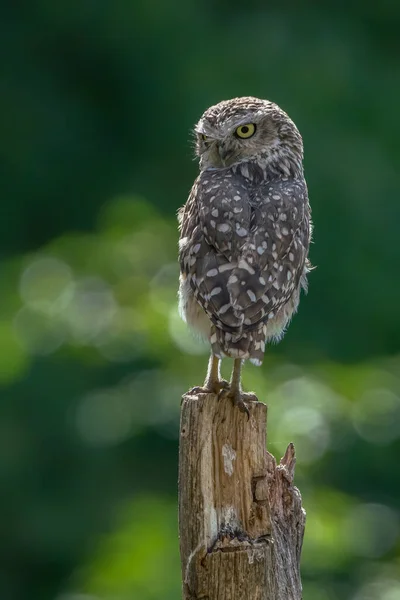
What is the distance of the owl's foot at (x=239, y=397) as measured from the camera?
16.9 feet

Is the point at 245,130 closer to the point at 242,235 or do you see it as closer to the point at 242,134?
the point at 242,134

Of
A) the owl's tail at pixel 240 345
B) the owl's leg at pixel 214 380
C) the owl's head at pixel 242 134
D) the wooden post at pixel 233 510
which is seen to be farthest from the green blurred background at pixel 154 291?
the wooden post at pixel 233 510

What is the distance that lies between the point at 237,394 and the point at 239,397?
2.0 inches

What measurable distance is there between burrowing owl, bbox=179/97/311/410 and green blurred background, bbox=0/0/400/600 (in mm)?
1785

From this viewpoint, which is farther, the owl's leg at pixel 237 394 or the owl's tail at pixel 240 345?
the owl's tail at pixel 240 345

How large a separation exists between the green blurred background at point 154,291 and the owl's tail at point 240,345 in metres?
2.36

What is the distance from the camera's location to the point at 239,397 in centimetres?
528

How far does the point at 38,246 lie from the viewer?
1280cm

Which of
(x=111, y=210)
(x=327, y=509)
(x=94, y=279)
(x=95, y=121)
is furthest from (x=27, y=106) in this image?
(x=327, y=509)

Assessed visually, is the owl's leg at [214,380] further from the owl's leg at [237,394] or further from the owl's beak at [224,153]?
the owl's beak at [224,153]

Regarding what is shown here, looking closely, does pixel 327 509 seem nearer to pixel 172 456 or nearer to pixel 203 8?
pixel 172 456

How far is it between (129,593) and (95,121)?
6948mm

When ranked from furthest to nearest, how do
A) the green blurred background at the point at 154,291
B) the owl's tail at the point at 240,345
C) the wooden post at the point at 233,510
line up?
the green blurred background at the point at 154,291, the owl's tail at the point at 240,345, the wooden post at the point at 233,510

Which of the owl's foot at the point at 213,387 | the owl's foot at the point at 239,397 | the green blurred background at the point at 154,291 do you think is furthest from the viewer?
the green blurred background at the point at 154,291
